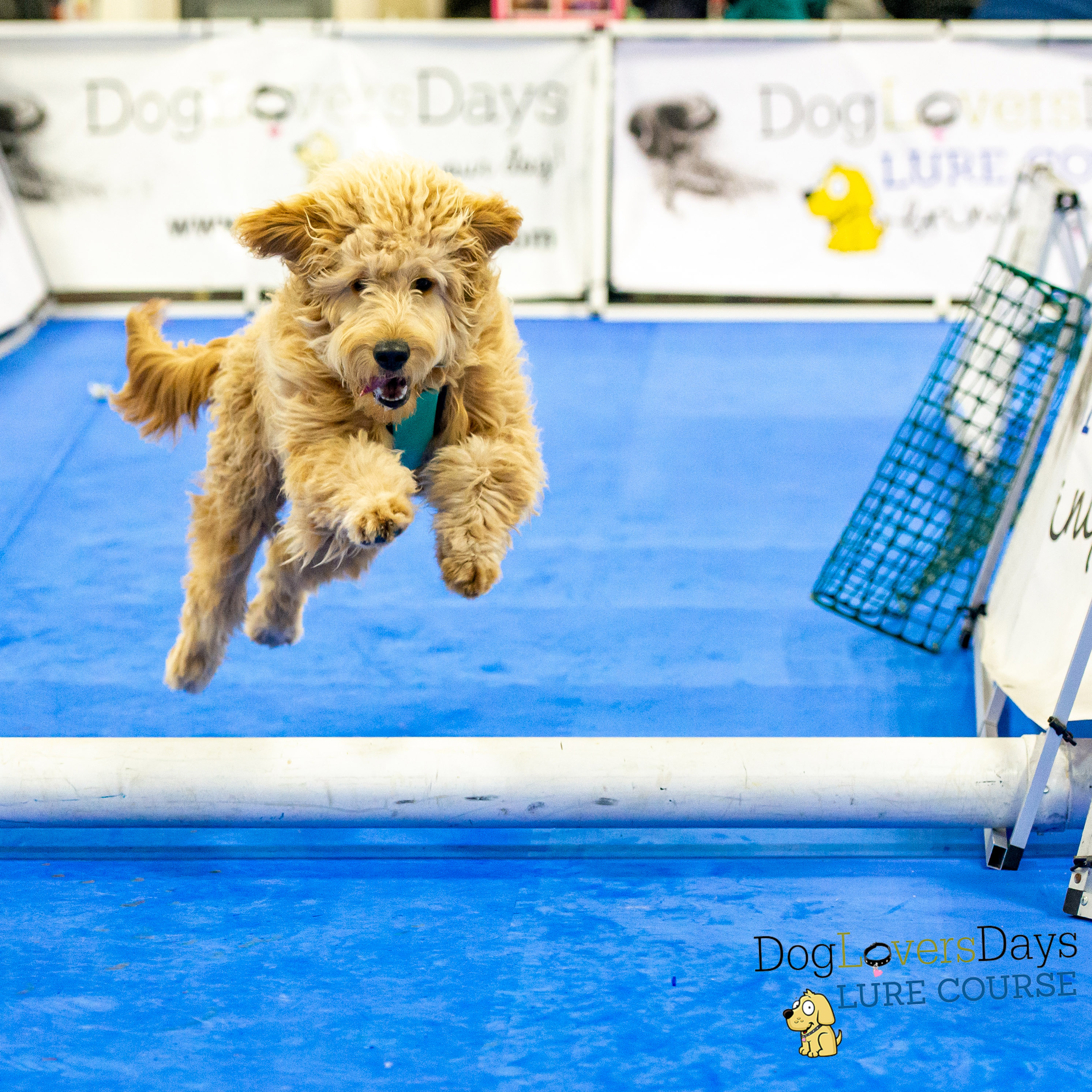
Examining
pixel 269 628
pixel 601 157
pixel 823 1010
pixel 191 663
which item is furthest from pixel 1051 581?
pixel 601 157

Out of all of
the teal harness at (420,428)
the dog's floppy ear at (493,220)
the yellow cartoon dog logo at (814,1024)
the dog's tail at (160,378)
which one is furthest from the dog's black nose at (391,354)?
the yellow cartoon dog logo at (814,1024)

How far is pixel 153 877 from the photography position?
3.17 m

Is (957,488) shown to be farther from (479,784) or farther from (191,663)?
(191,663)

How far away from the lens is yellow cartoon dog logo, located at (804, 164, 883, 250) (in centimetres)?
754

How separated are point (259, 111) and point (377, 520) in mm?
6001

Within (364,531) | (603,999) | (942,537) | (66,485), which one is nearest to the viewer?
(364,531)

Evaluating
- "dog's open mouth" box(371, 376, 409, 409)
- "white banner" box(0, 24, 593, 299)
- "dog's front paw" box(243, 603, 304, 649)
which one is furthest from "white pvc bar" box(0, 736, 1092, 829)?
"white banner" box(0, 24, 593, 299)

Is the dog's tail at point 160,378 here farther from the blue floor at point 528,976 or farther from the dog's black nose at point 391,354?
the blue floor at point 528,976

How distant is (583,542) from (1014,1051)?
2.79 meters

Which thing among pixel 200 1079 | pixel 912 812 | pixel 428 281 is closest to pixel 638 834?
pixel 912 812

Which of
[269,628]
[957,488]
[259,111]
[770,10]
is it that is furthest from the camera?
[770,10]

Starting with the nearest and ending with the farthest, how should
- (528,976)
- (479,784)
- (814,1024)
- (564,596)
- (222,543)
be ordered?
(814,1024), (528,976), (479,784), (222,543), (564,596)

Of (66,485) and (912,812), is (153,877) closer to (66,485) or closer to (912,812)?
(912,812)

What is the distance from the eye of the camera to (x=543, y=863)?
3238 millimetres
